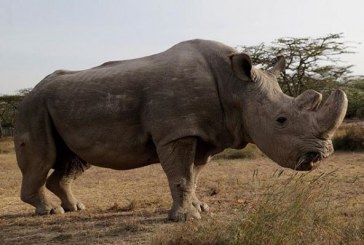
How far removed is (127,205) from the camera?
7.16m

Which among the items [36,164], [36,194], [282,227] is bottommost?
[36,194]

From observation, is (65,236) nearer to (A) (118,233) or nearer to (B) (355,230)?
(A) (118,233)

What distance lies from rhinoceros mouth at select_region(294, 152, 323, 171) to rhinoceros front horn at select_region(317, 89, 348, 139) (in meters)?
0.20

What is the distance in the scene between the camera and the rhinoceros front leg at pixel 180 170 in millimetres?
5660

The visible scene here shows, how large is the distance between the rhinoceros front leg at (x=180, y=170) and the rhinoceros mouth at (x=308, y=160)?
3.85ft

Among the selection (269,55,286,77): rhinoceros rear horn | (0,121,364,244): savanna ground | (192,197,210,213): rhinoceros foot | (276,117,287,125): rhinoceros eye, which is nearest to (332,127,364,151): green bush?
(0,121,364,244): savanna ground

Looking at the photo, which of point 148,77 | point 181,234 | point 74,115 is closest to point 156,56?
point 148,77

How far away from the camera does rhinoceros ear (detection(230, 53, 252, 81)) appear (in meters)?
5.77

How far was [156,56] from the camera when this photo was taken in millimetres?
6402

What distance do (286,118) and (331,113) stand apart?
0.49 m

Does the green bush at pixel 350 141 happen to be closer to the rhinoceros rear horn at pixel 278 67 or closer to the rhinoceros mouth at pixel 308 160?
the rhinoceros rear horn at pixel 278 67

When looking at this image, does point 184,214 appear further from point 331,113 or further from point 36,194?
point 36,194

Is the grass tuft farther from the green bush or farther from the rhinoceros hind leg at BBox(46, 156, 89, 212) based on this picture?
the green bush

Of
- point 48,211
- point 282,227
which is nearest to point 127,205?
point 48,211
